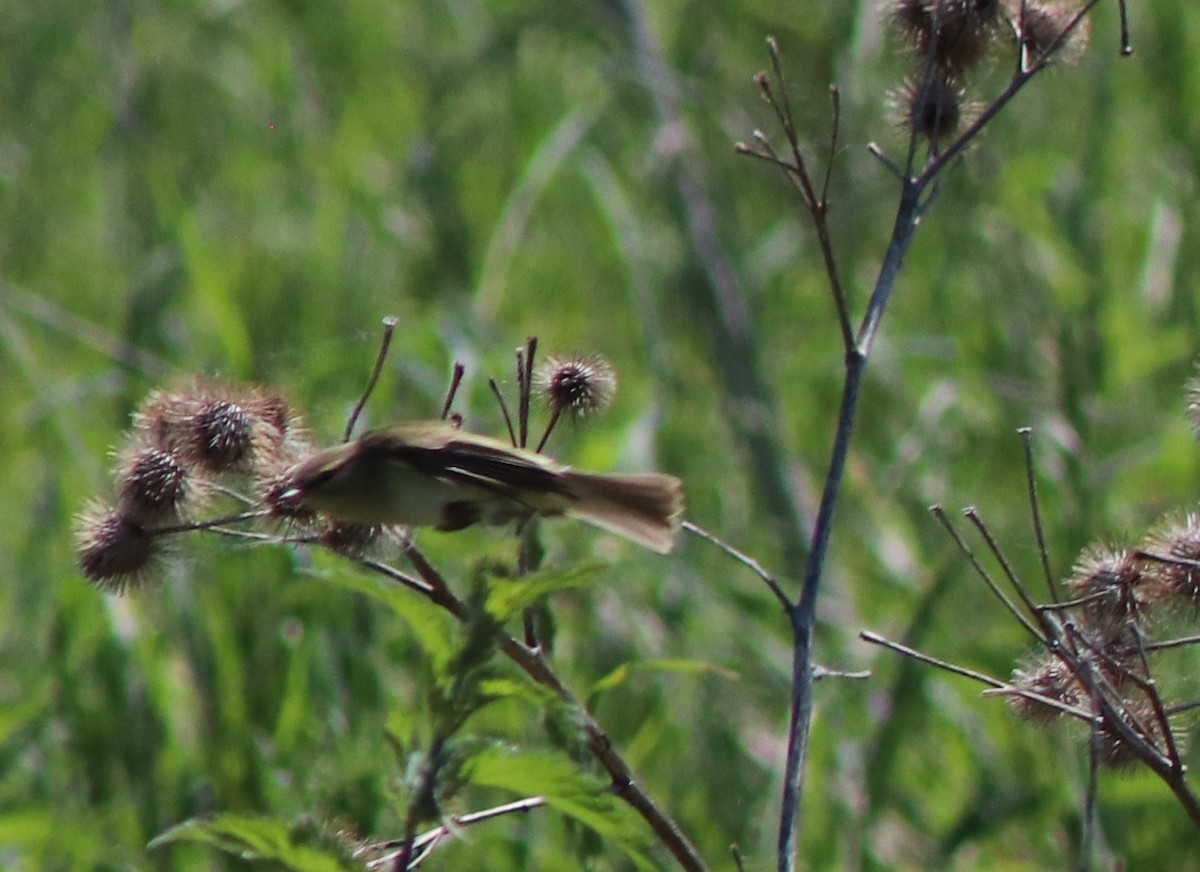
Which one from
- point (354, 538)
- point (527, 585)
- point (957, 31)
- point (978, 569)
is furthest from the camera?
point (957, 31)

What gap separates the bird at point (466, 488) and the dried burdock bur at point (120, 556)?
203 mm

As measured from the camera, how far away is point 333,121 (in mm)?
4836

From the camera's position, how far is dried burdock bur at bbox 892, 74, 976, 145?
166cm

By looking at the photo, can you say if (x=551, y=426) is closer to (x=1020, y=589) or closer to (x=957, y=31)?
(x=1020, y=589)

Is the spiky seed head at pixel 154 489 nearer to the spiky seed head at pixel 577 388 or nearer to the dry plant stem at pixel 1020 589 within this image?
the spiky seed head at pixel 577 388

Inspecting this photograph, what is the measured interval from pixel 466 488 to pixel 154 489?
321 mm

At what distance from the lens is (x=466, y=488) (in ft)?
4.15

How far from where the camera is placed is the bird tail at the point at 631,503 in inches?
50.4

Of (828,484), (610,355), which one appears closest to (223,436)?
(828,484)

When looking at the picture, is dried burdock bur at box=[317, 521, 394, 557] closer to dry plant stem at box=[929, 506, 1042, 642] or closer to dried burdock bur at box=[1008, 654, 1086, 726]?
dry plant stem at box=[929, 506, 1042, 642]

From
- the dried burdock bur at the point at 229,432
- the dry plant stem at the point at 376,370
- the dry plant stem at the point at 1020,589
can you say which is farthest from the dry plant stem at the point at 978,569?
the dried burdock bur at the point at 229,432

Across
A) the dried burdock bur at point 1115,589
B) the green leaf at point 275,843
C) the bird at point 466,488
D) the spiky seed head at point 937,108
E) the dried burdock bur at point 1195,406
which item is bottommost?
the green leaf at point 275,843

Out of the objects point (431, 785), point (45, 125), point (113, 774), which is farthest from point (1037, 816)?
point (45, 125)

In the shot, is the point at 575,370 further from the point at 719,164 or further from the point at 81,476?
the point at 719,164
